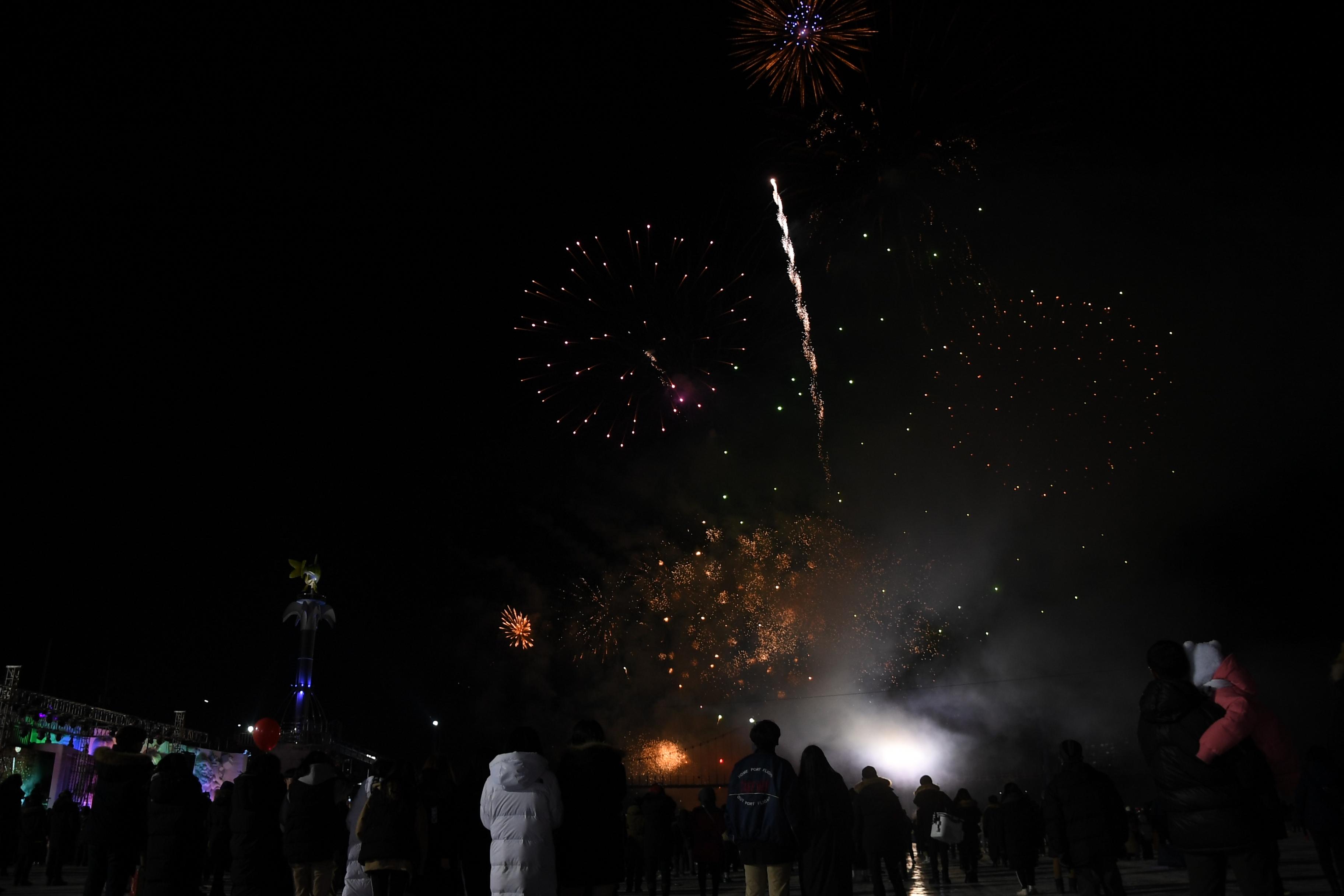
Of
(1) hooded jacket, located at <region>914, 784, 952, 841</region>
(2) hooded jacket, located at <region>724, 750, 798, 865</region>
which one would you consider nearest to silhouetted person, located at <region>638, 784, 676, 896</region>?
(1) hooded jacket, located at <region>914, 784, 952, 841</region>

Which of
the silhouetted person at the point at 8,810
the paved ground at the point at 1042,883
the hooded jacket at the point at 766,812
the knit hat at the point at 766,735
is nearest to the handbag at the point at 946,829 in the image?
the paved ground at the point at 1042,883

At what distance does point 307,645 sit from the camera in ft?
160

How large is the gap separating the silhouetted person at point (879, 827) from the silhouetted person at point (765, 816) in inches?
125

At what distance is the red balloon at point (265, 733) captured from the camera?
40.5 ft

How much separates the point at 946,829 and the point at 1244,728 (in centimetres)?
926

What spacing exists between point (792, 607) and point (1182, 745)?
1011 inches

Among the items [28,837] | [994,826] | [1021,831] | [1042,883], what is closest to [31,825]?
[28,837]

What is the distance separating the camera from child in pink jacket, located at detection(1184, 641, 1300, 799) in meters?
4.09

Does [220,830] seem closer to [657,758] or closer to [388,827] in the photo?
[388,827]

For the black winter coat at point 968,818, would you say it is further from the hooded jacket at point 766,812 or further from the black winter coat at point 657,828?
the hooded jacket at point 766,812

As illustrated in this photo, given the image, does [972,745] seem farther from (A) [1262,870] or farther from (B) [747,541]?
(A) [1262,870]

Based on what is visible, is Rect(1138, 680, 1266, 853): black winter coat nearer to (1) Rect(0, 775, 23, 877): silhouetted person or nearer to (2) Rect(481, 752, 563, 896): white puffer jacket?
(2) Rect(481, 752, 563, 896): white puffer jacket

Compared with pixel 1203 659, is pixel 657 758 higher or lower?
higher

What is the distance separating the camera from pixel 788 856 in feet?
20.9
